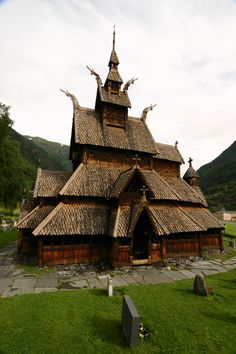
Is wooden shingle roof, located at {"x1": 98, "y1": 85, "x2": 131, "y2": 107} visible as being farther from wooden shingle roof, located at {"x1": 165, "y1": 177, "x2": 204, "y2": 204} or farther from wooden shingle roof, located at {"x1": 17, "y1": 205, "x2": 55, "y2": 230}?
wooden shingle roof, located at {"x1": 17, "y1": 205, "x2": 55, "y2": 230}

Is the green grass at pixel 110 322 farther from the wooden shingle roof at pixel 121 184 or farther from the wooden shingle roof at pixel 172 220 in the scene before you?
the wooden shingle roof at pixel 121 184

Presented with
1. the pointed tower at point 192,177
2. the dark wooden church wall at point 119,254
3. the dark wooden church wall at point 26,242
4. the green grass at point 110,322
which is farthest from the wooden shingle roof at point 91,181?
the pointed tower at point 192,177

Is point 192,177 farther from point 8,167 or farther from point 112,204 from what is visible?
point 8,167

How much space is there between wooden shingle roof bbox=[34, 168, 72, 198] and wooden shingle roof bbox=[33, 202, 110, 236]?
248 cm

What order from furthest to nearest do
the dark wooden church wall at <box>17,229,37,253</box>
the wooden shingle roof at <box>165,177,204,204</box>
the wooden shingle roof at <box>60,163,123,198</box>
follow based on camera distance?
the wooden shingle roof at <box>165,177,204,204</box>, the dark wooden church wall at <box>17,229,37,253</box>, the wooden shingle roof at <box>60,163,123,198</box>

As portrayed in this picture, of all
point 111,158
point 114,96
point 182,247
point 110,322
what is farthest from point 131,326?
point 114,96

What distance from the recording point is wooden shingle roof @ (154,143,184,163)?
87.6 ft

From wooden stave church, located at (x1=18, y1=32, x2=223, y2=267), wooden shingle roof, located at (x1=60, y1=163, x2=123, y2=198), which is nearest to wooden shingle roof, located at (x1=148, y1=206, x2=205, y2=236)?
wooden stave church, located at (x1=18, y1=32, x2=223, y2=267)

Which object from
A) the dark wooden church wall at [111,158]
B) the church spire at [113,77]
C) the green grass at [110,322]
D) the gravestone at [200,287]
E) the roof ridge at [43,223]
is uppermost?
the church spire at [113,77]

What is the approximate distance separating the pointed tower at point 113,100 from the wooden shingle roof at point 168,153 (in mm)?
5995

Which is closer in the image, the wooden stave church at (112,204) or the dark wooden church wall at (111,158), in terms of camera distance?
the wooden stave church at (112,204)

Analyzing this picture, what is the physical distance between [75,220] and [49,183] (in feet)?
17.2

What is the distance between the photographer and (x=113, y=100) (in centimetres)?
2367

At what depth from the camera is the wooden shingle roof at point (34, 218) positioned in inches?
700
